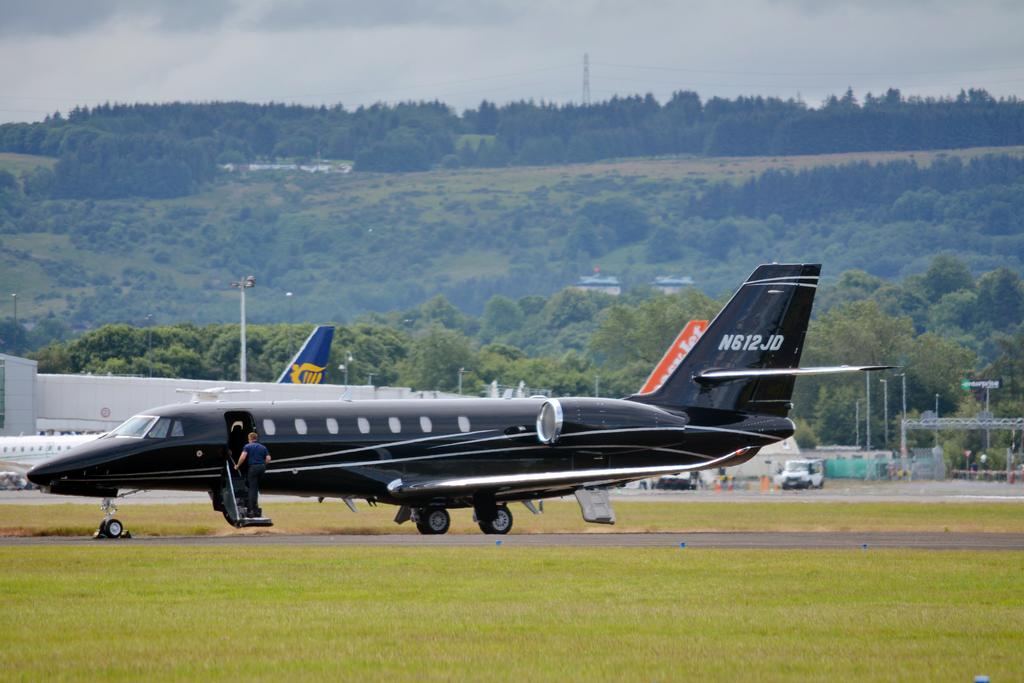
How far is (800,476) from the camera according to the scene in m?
98.6

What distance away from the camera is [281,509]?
2074 inches

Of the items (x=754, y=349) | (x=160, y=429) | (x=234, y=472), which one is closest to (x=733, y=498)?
(x=754, y=349)

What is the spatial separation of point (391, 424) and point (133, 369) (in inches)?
5780

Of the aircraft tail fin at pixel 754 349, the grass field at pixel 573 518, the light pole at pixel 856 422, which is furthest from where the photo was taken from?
the light pole at pixel 856 422

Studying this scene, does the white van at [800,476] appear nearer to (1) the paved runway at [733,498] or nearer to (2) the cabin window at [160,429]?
(1) the paved runway at [733,498]

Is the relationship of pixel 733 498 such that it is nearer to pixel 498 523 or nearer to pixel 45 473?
Answer: pixel 498 523

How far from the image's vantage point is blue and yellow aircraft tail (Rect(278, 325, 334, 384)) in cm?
8419

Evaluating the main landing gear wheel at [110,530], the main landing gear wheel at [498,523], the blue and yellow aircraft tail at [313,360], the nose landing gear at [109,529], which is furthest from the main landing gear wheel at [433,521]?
the blue and yellow aircraft tail at [313,360]

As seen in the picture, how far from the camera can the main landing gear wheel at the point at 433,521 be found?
40.6 metres

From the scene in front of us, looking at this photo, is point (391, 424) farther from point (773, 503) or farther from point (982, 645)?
point (773, 503)

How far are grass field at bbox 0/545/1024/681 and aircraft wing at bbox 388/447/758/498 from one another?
27.0 feet

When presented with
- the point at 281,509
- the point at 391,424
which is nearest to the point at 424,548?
the point at 391,424

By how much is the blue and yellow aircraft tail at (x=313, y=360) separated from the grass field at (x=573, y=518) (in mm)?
24819

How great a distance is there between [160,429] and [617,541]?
432 inches
